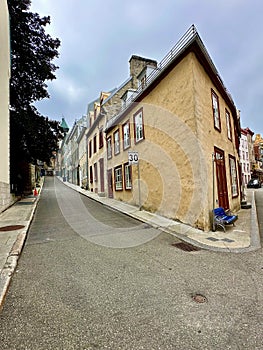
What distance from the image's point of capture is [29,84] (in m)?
13.6

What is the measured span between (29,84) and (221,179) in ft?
42.8

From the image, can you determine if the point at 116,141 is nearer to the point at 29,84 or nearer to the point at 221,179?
the point at 29,84

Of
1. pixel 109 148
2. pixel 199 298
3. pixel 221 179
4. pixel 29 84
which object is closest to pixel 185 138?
pixel 221 179

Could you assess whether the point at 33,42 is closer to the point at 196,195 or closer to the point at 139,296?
the point at 196,195

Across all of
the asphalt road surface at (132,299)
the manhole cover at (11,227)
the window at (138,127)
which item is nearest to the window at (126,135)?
the window at (138,127)

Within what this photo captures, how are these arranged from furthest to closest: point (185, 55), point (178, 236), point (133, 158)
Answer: point (133, 158)
point (185, 55)
point (178, 236)

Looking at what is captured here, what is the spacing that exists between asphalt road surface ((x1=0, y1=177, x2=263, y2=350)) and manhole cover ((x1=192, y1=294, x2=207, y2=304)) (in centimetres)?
1

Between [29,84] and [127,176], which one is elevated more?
[29,84]

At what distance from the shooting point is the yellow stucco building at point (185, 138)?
705 centimetres

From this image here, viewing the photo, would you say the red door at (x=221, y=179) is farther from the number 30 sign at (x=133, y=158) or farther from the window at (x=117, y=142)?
the window at (x=117, y=142)

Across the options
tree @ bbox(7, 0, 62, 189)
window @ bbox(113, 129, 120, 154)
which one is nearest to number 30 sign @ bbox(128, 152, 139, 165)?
window @ bbox(113, 129, 120, 154)

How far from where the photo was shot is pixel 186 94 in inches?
291

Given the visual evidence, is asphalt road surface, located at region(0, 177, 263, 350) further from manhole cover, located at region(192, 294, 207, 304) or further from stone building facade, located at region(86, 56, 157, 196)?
stone building facade, located at region(86, 56, 157, 196)

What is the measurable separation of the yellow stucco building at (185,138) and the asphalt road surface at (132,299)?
2.84m
